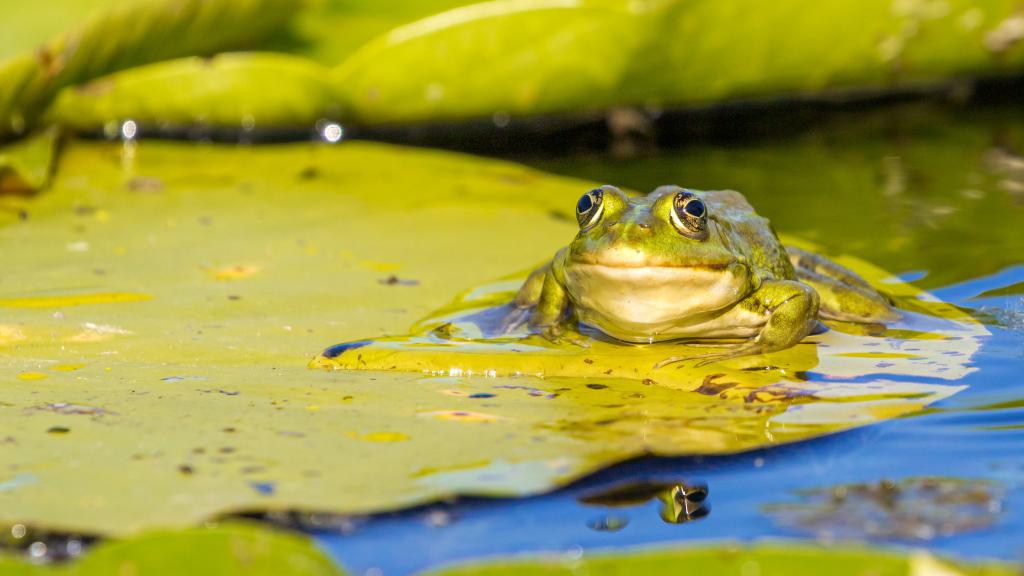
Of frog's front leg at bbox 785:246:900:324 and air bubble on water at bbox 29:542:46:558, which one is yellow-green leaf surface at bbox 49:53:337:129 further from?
air bubble on water at bbox 29:542:46:558

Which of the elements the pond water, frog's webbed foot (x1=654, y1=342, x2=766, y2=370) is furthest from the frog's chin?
the pond water

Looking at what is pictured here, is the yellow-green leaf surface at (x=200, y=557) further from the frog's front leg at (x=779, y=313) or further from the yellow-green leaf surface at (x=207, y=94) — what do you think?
the yellow-green leaf surface at (x=207, y=94)

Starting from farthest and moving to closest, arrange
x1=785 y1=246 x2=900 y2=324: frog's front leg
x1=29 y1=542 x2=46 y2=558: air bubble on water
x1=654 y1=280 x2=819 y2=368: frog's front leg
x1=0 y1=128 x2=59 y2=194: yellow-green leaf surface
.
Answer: x1=0 y1=128 x2=59 y2=194: yellow-green leaf surface < x1=785 y1=246 x2=900 y2=324: frog's front leg < x1=654 y1=280 x2=819 y2=368: frog's front leg < x1=29 y1=542 x2=46 y2=558: air bubble on water

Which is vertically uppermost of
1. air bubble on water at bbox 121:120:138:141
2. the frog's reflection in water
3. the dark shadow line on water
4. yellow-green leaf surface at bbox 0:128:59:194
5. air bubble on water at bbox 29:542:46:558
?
the dark shadow line on water

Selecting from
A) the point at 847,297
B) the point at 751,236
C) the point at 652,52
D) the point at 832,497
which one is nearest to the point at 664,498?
the point at 832,497

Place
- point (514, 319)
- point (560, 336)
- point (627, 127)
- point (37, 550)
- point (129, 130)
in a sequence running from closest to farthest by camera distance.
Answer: point (37, 550), point (560, 336), point (514, 319), point (129, 130), point (627, 127)

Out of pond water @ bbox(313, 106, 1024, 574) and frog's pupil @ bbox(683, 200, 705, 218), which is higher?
frog's pupil @ bbox(683, 200, 705, 218)

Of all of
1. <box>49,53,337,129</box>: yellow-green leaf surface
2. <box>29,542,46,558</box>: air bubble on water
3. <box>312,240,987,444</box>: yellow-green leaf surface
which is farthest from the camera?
<box>49,53,337,129</box>: yellow-green leaf surface

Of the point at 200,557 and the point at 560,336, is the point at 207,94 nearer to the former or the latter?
the point at 560,336
